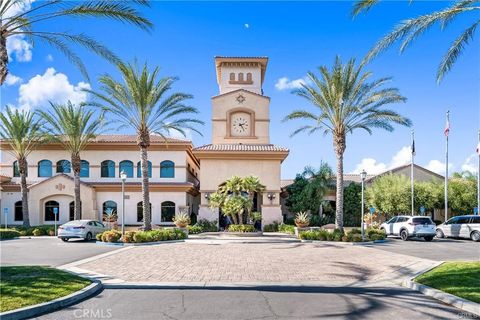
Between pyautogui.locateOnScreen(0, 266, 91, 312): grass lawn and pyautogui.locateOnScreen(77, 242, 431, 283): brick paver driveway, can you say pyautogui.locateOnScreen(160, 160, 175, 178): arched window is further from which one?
pyautogui.locateOnScreen(0, 266, 91, 312): grass lawn

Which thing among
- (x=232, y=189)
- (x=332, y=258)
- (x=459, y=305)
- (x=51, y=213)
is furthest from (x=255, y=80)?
(x=459, y=305)

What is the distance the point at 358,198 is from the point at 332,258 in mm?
24506

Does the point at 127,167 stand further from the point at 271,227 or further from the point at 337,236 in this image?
the point at 337,236

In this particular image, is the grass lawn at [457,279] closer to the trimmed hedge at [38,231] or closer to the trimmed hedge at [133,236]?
the trimmed hedge at [133,236]

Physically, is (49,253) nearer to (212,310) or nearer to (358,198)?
(212,310)

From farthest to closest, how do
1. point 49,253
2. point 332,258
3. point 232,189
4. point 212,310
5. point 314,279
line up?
1. point 232,189
2. point 49,253
3. point 332,258
4. point 314,279
5. point 212,310

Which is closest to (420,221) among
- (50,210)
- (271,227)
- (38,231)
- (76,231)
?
(271,227)

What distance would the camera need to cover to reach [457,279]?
11508 mm

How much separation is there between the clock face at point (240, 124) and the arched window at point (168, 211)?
8.14 m

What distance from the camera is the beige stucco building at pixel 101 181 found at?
3559 centimetres

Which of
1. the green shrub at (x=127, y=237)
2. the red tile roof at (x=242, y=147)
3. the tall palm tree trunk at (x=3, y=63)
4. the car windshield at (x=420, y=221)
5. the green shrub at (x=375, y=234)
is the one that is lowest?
the green shrub at (x=375, y=234)

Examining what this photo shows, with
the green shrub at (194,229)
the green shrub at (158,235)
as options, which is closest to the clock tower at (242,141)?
the green shrub at (194,229)

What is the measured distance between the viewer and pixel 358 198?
134 feet
